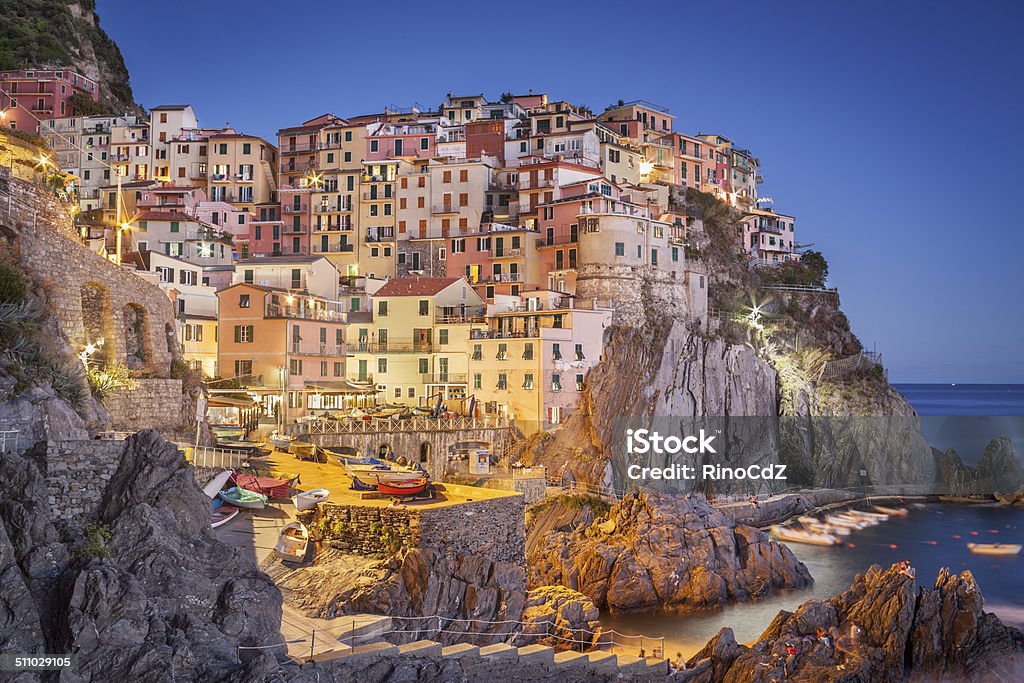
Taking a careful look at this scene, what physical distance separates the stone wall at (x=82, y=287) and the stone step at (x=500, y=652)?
43.5 ft

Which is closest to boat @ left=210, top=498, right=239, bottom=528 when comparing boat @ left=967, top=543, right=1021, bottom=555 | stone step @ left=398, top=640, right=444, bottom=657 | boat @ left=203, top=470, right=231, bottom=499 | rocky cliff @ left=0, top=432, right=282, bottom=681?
boat @ left=203, top=470, right=231, bottom=499

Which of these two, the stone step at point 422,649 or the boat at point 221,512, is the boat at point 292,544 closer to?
the boat at point 221,512

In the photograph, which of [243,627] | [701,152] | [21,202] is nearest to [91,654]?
[243,627]

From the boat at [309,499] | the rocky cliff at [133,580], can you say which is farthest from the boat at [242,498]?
the rocky cliff at [133,580]

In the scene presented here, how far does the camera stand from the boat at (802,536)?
1841 inches

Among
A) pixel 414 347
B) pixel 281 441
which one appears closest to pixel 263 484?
pixel 281 441

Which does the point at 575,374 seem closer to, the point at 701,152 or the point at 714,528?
the point at 714,528

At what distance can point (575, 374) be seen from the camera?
45.9 meters

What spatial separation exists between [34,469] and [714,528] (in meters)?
26.9

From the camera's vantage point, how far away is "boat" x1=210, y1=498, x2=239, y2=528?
65.3ft

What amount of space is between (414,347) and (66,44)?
57.0 m

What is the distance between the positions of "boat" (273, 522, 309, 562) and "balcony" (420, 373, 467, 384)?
85.8 ft

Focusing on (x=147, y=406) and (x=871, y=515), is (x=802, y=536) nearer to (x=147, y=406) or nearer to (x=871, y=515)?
(x=871, y=515)

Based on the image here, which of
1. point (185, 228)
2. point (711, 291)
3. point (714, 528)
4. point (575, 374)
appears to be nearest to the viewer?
point (714, 528)
